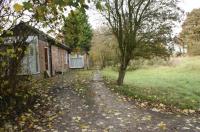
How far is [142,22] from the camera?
1827 cm

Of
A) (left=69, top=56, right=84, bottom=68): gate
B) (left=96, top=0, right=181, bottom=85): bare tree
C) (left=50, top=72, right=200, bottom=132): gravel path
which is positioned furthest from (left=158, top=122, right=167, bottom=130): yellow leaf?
(left=69, top=56, right=84, bottom=68): gate

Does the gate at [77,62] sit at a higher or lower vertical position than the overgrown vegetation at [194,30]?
lower

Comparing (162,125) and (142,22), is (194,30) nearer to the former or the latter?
(142,22)

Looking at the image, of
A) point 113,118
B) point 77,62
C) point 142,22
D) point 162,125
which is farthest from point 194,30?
point 162,125

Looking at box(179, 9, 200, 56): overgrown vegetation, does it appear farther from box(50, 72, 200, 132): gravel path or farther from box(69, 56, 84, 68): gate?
box(50, 72, 200, 132): gravel path

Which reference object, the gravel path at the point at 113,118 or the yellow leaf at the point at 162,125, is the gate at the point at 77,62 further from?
the yellow leaf at the point at 162,125

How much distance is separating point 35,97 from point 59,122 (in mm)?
3399

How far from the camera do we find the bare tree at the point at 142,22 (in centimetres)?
1792

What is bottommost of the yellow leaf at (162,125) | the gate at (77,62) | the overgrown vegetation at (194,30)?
the yellow leaf at (162,125)

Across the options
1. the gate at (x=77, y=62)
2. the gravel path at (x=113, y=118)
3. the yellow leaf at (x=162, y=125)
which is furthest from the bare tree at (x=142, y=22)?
the gate at (x=77, y=62)

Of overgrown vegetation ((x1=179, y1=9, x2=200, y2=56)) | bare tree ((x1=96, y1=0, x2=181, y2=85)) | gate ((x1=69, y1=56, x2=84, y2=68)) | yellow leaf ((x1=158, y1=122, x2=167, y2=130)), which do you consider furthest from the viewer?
gate ((x1=69, y1=56, x2=84, y2=68))

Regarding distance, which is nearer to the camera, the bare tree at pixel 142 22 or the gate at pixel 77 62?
the bare tree at pixel 142 22

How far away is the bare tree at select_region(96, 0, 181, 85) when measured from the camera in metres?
17.9

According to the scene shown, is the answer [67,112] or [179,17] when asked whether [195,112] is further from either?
[179,17]
